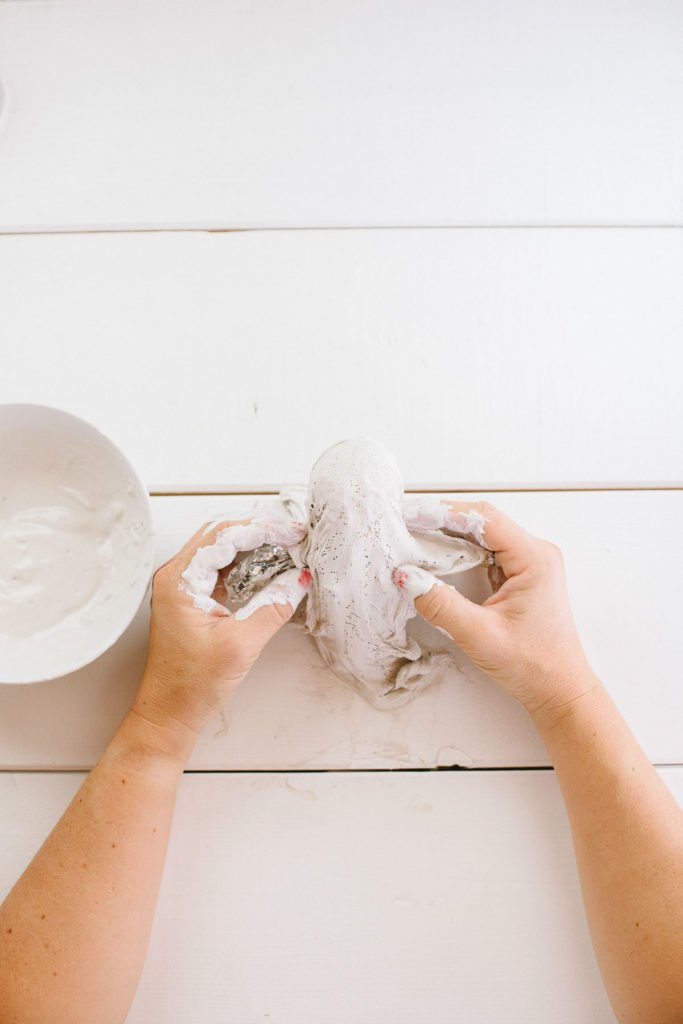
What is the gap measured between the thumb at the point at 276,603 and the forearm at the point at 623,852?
217 millimetres

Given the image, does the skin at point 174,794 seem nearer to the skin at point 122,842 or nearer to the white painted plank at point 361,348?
the skin at point 122,842

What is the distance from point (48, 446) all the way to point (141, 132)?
341mm

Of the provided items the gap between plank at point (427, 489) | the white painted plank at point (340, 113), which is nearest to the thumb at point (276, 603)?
the gap between plank at point (427, 489)

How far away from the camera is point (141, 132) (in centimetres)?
65

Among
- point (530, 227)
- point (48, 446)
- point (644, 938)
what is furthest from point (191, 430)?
point (644, 938)

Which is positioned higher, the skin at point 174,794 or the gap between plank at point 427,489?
the gap between plank at point 427,489

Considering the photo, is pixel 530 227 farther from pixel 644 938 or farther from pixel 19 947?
pixel 19 947

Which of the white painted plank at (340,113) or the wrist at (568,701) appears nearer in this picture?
the wrist at (568,701)

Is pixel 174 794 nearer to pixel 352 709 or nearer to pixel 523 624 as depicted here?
pixel 352 709

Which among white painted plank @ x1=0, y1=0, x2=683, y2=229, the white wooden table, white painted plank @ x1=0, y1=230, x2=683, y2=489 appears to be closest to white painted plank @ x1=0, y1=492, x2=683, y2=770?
the white wooden table

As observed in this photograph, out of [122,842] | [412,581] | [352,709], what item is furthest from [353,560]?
[122,842]

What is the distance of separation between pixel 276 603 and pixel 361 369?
0.24 meters

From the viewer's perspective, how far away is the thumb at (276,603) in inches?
19.5

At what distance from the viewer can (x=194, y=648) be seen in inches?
19.4
